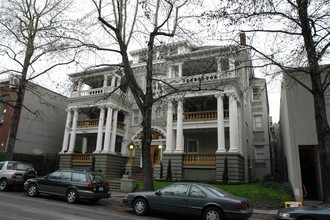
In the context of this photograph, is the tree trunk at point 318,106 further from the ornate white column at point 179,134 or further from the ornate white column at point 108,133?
the ornate white column at point 108,133

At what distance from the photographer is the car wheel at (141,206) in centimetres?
955

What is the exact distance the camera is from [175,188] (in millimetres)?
9500

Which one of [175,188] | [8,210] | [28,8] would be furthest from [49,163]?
[175,188]

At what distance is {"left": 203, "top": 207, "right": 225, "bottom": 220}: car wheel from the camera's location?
8.27 meters

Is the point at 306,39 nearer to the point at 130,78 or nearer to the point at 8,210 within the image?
the point at 130,78

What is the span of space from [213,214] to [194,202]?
0.75 m

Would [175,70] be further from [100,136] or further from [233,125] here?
[100,136]

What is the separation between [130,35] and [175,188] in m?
9.31

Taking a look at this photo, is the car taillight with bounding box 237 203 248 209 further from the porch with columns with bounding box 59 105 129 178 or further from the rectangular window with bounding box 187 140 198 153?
the porch with columns with bounding box 59 105 129 178

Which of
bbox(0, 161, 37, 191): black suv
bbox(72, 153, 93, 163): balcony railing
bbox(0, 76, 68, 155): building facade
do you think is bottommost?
bbox(0, 161, 37, 191): black suv

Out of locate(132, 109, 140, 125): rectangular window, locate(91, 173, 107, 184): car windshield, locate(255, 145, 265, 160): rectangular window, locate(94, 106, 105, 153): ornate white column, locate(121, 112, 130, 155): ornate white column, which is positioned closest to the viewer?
locate(91, 173, 107, 184): car windshield

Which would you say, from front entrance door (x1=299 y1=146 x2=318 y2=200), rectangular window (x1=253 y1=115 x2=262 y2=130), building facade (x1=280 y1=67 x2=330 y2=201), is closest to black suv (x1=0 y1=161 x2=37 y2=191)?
building facade (x1=280 y1=67 x2=330 y2=201)

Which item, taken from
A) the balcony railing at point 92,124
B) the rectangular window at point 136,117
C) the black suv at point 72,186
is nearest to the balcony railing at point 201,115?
the rectangular window at point 136,117

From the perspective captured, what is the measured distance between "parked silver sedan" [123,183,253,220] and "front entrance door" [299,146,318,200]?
10343 mm
